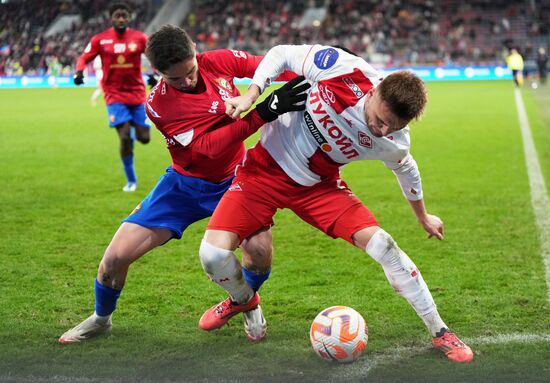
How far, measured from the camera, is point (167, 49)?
13.3 ft

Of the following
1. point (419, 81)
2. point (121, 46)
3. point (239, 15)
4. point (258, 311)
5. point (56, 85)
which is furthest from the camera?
point (239, 15)

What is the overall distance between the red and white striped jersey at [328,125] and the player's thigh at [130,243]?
2.86 ft

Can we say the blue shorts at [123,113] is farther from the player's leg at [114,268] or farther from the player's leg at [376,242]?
the player's leg at [376,242]

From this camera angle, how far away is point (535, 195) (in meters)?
9.36

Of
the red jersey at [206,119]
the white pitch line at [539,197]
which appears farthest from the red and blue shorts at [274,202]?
the white pitch line at [539,197]

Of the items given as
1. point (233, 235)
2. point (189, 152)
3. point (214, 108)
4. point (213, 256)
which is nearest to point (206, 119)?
point (214, 108)

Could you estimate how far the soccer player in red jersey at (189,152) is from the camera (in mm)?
4117

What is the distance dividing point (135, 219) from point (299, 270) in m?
2.04

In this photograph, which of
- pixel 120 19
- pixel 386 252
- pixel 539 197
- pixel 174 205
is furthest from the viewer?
pixel 120 19

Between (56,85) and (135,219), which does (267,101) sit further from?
(56,85)

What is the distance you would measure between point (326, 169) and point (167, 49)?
1118 mm

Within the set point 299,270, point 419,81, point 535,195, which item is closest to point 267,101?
point 419,81

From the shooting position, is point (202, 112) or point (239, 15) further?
point (239, 15)

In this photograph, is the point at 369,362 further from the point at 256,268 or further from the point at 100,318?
the point at 100,318
